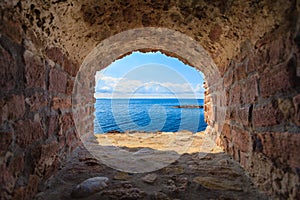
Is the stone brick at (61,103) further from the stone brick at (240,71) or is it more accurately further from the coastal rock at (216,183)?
the stone brick at (240,71)

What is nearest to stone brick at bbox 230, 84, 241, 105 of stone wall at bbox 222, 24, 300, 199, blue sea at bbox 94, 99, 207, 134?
stone wall at bbox 222, 24, 300, 199

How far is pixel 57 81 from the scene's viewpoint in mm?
1752

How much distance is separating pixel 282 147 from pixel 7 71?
1.49 m

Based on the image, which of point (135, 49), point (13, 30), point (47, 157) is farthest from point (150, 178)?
point (135, 49)

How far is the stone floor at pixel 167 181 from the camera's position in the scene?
1339 millimetres

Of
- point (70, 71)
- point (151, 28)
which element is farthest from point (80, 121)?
point (151, 28)

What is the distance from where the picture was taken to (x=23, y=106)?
1.19 metres

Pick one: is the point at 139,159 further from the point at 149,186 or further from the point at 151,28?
the point at 151,28

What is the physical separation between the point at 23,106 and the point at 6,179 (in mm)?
399

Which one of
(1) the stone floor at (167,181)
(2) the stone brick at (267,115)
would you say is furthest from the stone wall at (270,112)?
(1) the stone floor at (167,181)

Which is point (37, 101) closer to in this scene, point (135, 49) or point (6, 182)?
point (6, 182)

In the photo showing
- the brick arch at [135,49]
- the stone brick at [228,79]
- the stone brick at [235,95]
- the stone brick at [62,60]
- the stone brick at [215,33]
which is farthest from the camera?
the brick arch at [135,49]

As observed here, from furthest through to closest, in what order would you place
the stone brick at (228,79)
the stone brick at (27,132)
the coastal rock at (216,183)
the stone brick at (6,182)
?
1. the stone brick at (228,79)
2. the coastal rock at (216,183)
3. the stone brick at (27,132)
4. the stone brick at (6,182)

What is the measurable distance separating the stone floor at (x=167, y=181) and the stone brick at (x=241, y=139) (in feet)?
0.60
